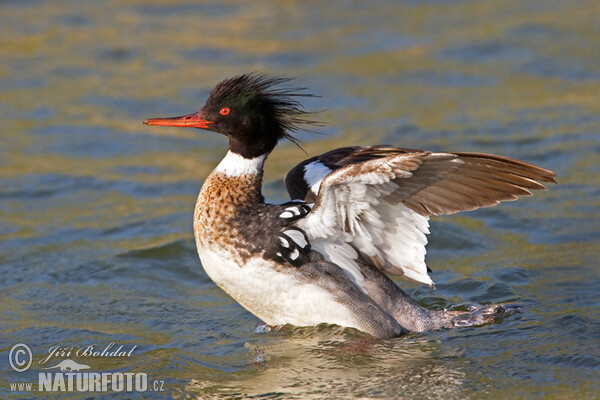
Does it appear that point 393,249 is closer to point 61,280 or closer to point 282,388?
point 282,388

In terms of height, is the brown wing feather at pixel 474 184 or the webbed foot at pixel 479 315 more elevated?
the brown wing feather at pixel 474 184

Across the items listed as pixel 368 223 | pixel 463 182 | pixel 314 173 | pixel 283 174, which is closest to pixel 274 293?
pixel 368 223

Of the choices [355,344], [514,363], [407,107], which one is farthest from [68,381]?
[407,107]

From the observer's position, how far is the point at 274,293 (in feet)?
22.9

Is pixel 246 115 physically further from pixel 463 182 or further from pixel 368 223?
pixel 463 182

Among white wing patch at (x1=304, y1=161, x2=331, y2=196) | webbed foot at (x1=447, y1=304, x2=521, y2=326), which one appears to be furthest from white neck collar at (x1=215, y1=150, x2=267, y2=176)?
webbed foot at (x1=447, y1=304, x2=521, y2=326)

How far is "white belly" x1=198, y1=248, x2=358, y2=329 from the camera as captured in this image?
6.89 m

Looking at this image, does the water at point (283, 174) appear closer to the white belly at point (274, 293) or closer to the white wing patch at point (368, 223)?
the white belly at point (274, 293)

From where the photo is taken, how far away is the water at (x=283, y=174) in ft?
22.7

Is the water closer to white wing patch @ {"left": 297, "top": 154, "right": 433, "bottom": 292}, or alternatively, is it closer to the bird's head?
white wing patch @ {"left": 297, "top": 154, "right": 433, "bottom": 292}

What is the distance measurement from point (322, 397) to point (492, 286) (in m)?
2.58

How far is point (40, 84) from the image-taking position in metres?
14.0

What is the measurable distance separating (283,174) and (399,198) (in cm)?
493

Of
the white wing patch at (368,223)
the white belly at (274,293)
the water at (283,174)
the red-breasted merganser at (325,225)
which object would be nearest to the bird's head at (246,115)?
the red-breasted merganser at (325,225)
